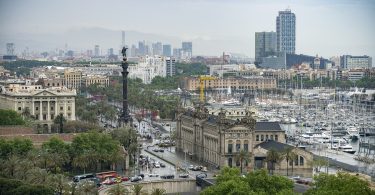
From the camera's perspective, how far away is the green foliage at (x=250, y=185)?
64.4ft

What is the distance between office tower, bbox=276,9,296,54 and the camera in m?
140

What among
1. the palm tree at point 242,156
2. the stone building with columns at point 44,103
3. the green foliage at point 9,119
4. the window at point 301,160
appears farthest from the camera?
the stone building with columns at point 44,103

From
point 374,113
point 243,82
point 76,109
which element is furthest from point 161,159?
point 243,82

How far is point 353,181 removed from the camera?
19500 mm

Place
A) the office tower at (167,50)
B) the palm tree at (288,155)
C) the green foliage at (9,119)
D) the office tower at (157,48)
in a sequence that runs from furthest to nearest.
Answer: the office tower at (167,50) → the office tower at (157,48) → the green foliage at (9,119) → the palm tree at (288,155)

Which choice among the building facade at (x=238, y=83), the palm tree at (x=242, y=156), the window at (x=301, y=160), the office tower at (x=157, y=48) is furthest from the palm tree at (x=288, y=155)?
the office tower at (x=157, y=48)

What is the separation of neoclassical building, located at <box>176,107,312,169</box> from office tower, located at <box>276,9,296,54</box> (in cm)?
10841

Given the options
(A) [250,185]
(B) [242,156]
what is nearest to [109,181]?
(B) [242,156]

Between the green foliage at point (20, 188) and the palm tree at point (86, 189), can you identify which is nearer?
the green foliage at point (20, 188)

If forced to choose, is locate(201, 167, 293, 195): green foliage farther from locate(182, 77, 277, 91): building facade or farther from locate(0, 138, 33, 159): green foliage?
locate(182, 77, 277, 91): building facade

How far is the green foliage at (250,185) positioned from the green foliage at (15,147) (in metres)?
8.42

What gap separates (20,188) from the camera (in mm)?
20109

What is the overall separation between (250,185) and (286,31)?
12243 cm

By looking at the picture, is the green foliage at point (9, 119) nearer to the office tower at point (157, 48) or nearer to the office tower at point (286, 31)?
the office tower at point (286, 31)
